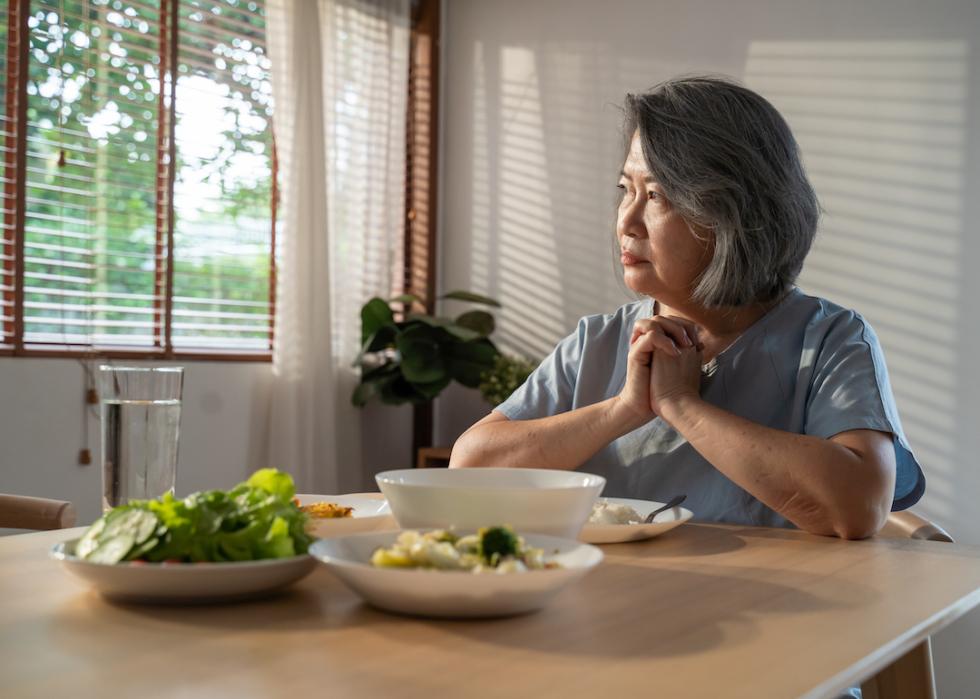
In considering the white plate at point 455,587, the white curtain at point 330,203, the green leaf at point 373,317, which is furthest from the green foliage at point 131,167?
the white plate at point 455,587

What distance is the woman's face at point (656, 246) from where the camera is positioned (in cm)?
170

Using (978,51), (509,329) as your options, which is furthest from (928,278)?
(509,329)

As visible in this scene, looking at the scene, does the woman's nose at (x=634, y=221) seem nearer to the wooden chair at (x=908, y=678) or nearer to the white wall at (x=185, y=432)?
the wooden chair at (x=908, y=678)

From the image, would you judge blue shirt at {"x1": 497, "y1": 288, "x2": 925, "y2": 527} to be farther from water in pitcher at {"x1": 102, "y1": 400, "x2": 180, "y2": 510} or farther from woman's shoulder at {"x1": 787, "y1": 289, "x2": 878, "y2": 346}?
water in pitcher at {"x1": 102, "y1": 400, "x2": 180, "y2": 510}

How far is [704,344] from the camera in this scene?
174 cm

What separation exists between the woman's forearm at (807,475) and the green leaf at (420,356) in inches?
102

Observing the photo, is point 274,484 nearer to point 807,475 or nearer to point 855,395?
point 807,475

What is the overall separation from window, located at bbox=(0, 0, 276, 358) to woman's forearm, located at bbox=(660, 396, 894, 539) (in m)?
2.49

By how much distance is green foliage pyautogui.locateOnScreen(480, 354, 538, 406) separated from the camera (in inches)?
158

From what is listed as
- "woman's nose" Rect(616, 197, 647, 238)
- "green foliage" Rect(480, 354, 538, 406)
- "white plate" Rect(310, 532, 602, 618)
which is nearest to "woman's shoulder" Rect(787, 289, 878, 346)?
"woman's nose" Rect(616, 197, 647, 238)

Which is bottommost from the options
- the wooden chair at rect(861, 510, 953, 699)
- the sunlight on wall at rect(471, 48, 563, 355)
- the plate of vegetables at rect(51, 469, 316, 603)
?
the wooden chair at rect(861, 510, 953, 699)

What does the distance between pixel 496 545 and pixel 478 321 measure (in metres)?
3.46

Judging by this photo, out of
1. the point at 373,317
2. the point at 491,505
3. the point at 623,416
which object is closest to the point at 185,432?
the point at 373,317

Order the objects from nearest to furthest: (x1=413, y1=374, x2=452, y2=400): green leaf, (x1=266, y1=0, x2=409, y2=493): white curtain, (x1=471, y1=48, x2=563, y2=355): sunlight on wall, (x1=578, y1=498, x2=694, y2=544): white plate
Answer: (x1=578, y1=498, x2=694, y2=544): white plate < (x1=266, y1=0, x2=409, y2=493): white curtain < (x1=413, y1=374, x2=452, y2=400): green leaf < (x1=471, y1=48, x2=563, y2=355): sunlight on wall
